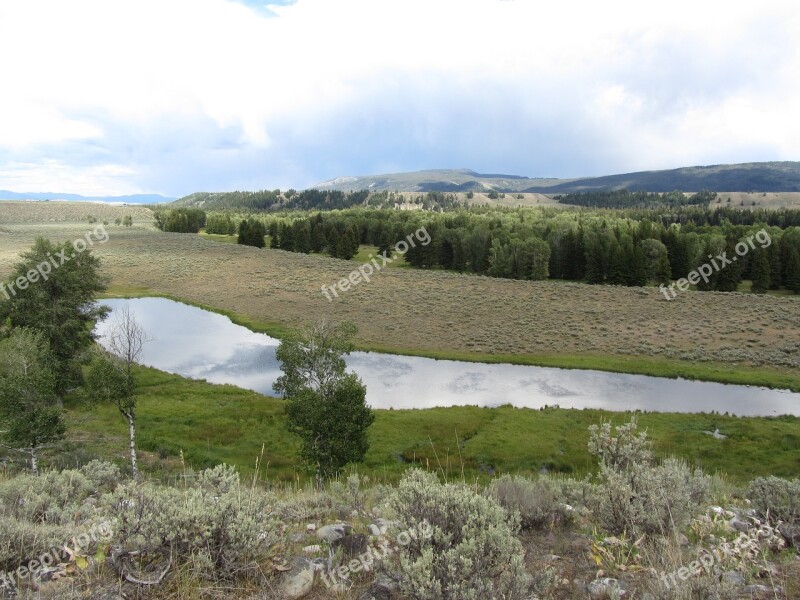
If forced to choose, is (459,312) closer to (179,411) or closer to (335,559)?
(179,411)

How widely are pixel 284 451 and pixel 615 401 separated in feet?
83.5

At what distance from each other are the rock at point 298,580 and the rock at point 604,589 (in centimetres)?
285

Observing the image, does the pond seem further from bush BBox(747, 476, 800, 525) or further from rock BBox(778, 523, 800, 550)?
rock BBox(778, 523, 800, 550)

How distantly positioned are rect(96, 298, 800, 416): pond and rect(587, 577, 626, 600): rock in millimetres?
31816

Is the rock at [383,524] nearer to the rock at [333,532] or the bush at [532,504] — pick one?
the rock at [333,532]

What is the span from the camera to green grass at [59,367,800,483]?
2534 cm

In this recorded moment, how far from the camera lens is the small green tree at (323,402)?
21.0 m

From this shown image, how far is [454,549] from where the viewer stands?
4.44m

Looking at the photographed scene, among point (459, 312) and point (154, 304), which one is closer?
point (459, 312)

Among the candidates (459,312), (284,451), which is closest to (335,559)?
(284,451)

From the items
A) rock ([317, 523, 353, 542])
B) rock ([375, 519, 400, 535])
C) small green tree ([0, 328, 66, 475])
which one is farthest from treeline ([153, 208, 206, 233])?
rock ([317, 523, 353, 542])

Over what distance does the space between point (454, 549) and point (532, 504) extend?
3.07 metres

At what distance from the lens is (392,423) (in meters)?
32.0

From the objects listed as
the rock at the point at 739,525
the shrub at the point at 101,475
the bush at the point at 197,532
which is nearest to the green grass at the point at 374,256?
the shrub at the point at 101,475
